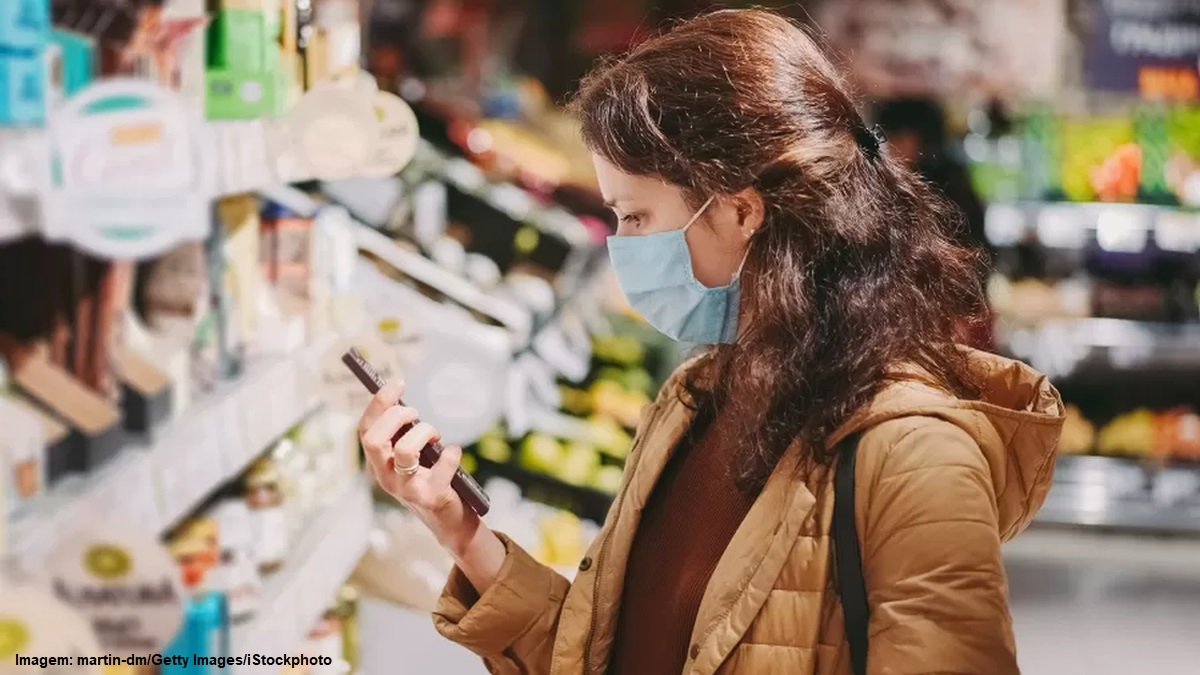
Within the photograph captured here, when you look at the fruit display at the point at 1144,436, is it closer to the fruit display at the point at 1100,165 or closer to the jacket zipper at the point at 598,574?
the fruit display at the point at 1100,165

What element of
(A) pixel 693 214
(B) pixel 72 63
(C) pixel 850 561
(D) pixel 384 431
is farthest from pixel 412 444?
(B) pixel 72 63

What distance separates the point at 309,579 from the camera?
9.42ft

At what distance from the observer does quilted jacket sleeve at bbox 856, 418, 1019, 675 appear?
59.6 inches

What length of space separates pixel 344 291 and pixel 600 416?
201cm

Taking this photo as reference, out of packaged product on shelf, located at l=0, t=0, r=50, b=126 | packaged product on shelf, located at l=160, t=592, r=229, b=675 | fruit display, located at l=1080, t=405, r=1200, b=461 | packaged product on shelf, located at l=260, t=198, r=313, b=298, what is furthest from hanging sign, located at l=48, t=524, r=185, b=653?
fruit display, located at l=1080, t=405, r=1200, b=461

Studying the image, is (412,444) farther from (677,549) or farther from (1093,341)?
(1093,341)

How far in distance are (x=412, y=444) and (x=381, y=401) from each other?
66 millimetres

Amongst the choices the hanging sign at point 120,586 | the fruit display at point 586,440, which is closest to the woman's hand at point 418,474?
the hanging sign at point 120,586

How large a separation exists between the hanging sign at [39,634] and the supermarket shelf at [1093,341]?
5.78 m

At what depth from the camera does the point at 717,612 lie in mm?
1667

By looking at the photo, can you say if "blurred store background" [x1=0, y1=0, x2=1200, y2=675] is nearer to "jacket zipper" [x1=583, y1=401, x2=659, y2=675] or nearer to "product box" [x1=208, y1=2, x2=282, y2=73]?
"product box" [x1=208, y1=2, x2=282, y2=73]

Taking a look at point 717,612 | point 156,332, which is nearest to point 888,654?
point 717,612

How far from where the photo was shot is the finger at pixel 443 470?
1.82m

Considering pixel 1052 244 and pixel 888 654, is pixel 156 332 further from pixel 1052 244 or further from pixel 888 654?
pixel 1052 244
